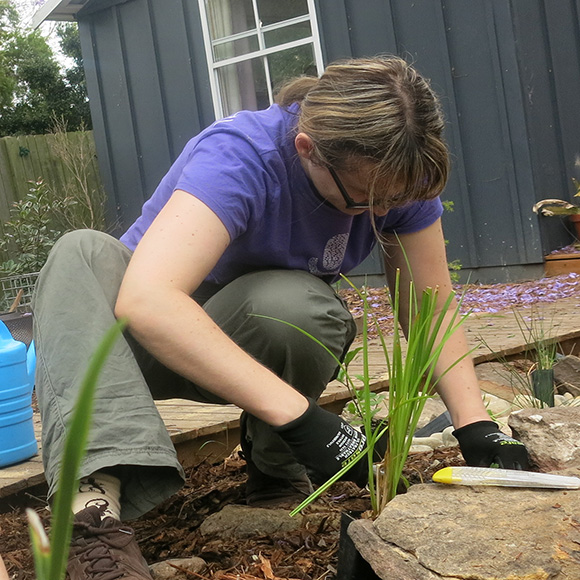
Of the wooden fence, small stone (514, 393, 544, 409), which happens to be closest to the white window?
the wooden fence

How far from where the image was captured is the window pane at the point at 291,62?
713cm

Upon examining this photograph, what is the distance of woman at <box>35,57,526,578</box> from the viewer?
1.52 m

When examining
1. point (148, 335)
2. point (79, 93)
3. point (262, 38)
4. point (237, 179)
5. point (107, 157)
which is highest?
point (79, 93)

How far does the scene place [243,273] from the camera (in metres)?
2.08

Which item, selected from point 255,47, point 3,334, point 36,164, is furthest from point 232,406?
point 36,164

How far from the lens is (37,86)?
16828 millimetres

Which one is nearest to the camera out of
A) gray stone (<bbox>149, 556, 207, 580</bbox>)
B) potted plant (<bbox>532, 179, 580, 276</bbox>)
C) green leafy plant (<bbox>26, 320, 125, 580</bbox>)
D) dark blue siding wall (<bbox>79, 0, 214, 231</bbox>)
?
green leafy plant (<bbox>26, 320, 125, 580</bbox>)

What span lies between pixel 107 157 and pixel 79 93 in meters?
8.54

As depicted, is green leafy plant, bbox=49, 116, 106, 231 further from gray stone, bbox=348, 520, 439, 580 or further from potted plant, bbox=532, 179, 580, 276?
gray stone, bbox=348, 520, 439, 580

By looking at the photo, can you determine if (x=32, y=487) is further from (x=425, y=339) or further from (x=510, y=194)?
(x=510, y=194)

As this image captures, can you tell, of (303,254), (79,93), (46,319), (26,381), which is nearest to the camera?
(46,319)

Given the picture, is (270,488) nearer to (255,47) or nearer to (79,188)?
(255,47)

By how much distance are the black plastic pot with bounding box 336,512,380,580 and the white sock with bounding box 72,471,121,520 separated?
43 centimetres

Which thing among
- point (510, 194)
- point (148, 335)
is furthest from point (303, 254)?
point (510, 194)
